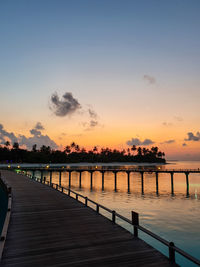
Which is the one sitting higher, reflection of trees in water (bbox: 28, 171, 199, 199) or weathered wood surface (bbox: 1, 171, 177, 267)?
weathered wood surface (bbox: 1, 171, 177, 267)

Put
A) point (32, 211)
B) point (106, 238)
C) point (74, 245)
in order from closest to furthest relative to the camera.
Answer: point (74, 245)
point (106, 238)
point (32, 211)

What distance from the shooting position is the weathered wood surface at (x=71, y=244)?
8445 mm

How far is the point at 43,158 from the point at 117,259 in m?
195

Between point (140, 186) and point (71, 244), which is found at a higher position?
point (71, 244)

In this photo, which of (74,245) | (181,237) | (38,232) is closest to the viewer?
(74,245)

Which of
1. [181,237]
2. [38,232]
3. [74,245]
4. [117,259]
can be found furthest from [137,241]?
[181,237]

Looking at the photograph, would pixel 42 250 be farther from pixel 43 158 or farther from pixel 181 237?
pixel 43 158

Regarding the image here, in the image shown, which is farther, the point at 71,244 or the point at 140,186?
the point at 140,186

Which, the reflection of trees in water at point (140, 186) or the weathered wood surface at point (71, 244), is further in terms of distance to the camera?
the reflection of trees in water at point (140, 186)

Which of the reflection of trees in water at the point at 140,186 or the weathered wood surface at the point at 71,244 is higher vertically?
the weathered wood surface at the point at 71,244

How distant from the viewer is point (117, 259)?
858 cm

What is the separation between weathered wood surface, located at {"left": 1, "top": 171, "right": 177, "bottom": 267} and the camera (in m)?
8.45

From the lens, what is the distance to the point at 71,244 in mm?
10188

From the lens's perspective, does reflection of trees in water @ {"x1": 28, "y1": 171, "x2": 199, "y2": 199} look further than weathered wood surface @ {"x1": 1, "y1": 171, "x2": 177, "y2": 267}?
Yes
